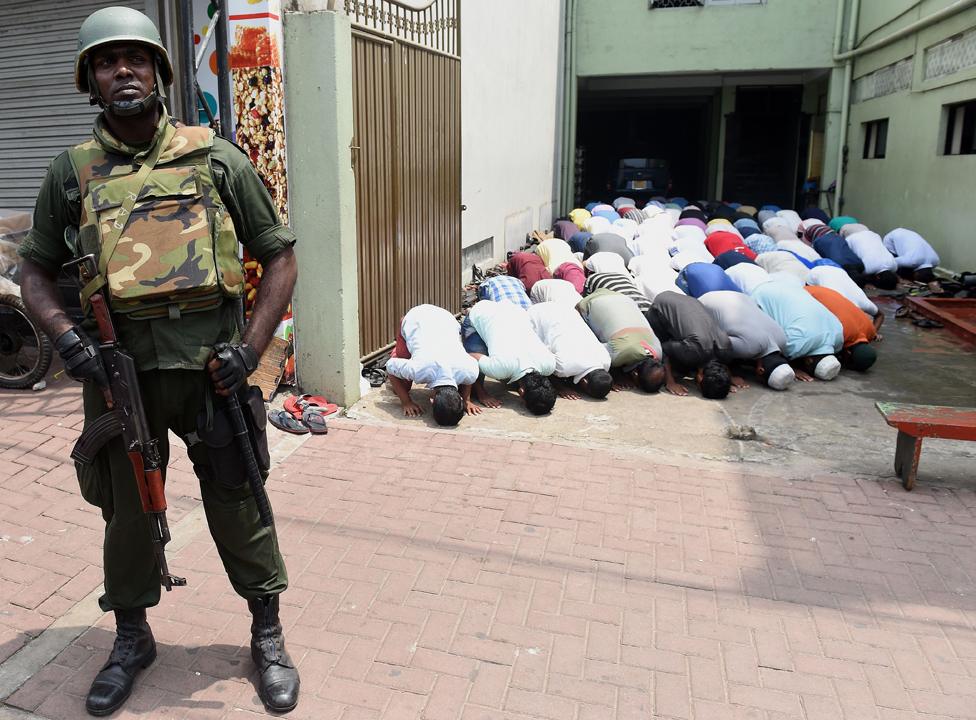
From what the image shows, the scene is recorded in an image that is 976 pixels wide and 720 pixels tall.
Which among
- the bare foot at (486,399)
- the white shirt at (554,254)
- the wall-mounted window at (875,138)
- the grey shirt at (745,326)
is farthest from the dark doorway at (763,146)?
the bare foot at (486,399)

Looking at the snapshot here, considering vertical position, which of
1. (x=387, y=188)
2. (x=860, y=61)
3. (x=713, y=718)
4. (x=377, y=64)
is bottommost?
(x=713, y=718)

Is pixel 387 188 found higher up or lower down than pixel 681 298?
higher up

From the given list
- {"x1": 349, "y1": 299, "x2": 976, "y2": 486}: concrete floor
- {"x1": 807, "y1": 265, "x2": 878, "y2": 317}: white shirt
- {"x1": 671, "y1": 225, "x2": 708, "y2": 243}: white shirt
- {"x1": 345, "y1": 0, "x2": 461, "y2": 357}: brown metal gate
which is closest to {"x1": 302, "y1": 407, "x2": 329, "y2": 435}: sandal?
{"x1": 349, "y1": 299, "x2": 976, "y2": 486}: concrete floor

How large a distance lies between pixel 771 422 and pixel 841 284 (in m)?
3.07

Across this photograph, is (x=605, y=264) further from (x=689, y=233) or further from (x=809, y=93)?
(x=809, y=93)

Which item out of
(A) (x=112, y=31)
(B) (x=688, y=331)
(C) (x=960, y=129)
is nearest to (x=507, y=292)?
(B) (x=688, y=331)

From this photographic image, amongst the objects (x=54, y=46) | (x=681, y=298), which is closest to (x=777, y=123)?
(x=681, y=298)

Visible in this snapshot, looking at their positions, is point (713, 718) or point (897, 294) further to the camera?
point (897, 294)

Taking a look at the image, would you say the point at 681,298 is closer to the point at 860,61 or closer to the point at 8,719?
the point at 8,719

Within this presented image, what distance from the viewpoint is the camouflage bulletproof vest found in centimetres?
229

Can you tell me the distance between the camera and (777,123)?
1978 centimetres

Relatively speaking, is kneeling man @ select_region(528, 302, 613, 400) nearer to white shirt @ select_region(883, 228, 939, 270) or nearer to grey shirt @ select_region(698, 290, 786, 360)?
grey shirt @ select_region(698, 290, 786, 360)

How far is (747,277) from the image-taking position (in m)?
7.94

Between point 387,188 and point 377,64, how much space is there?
2.93 feet
